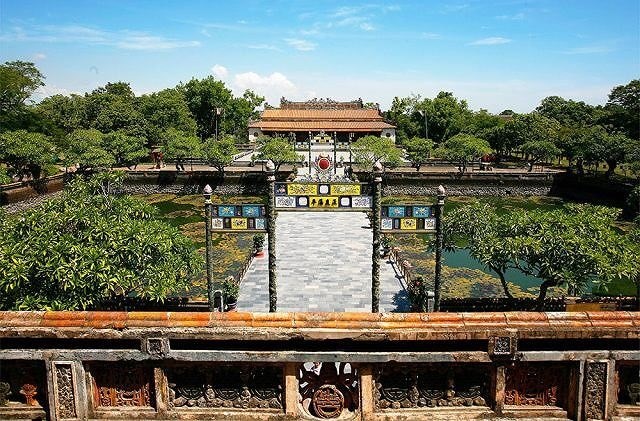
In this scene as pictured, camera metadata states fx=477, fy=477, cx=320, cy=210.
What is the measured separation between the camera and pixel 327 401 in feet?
14.1

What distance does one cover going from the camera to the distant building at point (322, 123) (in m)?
62.4

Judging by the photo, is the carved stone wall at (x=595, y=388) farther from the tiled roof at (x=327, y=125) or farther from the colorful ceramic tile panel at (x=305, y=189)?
the tiled roof at (x=327, y=125)

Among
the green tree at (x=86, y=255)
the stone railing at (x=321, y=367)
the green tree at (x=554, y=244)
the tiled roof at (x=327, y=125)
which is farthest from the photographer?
the tiled roof at (x=327, y=125)

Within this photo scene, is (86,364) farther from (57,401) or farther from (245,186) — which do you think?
(245,186)

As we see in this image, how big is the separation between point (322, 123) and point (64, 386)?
2393 inches

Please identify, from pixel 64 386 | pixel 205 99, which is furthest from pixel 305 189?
pixel 205 99

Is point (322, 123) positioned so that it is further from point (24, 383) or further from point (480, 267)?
point (24, 383)

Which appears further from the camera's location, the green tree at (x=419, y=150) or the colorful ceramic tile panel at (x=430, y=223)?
the green tree at (x=419, y=150)

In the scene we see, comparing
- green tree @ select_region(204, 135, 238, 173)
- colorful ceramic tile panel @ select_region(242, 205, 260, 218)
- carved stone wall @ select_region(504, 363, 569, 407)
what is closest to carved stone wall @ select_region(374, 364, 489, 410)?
carved stone wall @ select_region(504, 363, 569, 407)

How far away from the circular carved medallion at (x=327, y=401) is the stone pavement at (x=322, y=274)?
8993 mm

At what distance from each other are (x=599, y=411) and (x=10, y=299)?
8379 mm

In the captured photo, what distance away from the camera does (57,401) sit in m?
4.28

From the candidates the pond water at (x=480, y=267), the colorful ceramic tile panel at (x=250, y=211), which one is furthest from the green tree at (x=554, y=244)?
the colorful ceramic tile panel at (x=250, y=211)

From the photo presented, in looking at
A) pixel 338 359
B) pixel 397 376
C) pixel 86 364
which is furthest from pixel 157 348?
Result: pixel 397 376
